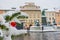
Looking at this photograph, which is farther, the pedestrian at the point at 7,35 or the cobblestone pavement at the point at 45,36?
the cobblestone pavement at the point at 45,36

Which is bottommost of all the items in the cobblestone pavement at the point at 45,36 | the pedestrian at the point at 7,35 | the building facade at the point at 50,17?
the cobblestone pavement at the point at 45,36

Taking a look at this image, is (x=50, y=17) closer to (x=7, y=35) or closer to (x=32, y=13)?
(x=32, y=13)

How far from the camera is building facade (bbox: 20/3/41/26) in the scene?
222cm

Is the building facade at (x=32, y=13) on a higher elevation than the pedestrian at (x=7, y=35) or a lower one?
higher

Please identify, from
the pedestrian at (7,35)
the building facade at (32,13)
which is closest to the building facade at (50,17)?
the building facade at (32,13)

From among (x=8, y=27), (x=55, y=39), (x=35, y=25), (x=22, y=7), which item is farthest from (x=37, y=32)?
(x=8, y=27)

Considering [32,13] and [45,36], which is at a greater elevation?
[32,13]

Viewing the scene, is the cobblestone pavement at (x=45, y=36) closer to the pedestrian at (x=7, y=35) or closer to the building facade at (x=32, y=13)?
the building facade at (x=32, y=13)

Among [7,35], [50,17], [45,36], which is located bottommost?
[45,36]

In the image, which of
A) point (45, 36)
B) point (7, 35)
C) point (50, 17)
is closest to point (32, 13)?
point (50, 17)

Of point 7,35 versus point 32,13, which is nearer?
point 7,35

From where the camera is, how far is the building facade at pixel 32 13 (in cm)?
222

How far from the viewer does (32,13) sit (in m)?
2.21

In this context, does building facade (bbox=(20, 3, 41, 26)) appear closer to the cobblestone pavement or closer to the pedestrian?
the cobblestone pavement
